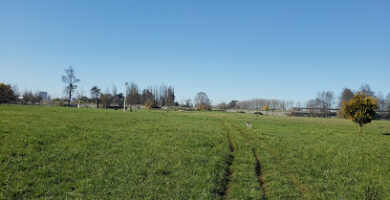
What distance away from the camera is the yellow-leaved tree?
3297 cm

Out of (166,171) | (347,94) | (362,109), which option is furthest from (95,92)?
(347,94)

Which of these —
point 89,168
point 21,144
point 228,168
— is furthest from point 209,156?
point 21,144

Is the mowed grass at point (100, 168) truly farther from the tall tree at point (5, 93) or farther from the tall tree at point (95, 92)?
the tall tree at point (95, 92)

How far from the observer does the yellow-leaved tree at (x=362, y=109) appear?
3297cm

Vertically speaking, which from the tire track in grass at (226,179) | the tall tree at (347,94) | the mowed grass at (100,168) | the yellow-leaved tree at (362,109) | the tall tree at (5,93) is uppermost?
the tall tree at (347,94)

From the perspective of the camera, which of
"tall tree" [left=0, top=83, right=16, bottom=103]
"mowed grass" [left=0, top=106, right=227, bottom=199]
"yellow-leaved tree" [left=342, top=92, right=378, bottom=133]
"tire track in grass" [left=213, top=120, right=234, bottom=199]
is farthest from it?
"tall tree" [left=0, top=83, right=16, bottom=103]

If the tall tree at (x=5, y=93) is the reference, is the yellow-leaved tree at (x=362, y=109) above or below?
below

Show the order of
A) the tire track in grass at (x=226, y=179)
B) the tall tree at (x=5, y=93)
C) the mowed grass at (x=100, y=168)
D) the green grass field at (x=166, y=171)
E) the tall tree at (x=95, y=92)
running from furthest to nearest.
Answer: the tall tree at (x=95, y=92) → the tall tree at (x=5, y=93) → the tire track in grass at (x=226, y=179) → the green grass field at (x=166, y=171) → the mowed grass at (x=100, y=168)

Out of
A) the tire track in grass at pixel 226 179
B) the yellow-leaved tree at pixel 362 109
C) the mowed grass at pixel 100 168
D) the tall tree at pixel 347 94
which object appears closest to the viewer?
the mowed grass at pixel 100 168

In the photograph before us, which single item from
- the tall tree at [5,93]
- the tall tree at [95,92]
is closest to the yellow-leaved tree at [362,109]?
the tall tree at [5,93]

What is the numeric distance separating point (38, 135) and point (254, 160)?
12487 millimetres

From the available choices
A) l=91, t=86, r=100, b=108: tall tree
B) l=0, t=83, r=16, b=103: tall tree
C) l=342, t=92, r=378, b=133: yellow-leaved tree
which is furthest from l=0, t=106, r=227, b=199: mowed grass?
l=91, t=86, r=100, b=108: tall tree

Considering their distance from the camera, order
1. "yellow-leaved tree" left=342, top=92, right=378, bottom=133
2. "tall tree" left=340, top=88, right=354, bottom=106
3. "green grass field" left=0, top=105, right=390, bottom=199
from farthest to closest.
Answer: "tall tree" left=340, top=88, right=354, bottom=106 → "yellow-leaved tree" left=342, top=92, right=378, bottom=133 → "green grass field" left=0, top=105, right=390, bottom=199

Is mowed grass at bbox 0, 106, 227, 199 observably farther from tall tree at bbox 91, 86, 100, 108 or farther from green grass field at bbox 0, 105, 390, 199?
tall tree at bbox 91, 86, 100, 108
